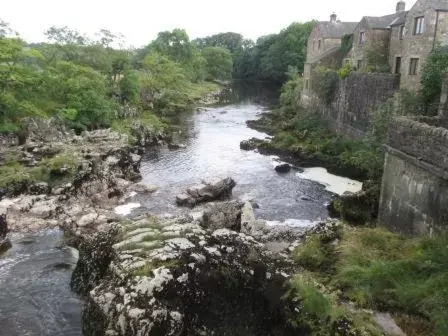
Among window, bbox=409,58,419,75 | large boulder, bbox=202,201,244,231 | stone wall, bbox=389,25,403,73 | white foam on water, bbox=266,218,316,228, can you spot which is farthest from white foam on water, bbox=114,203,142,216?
stone wall, bbox=389,25,403,73

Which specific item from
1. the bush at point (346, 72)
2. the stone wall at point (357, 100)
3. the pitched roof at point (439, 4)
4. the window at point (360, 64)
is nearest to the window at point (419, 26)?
the pitched roof at point (439, 4)

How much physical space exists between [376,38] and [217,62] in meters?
82.4

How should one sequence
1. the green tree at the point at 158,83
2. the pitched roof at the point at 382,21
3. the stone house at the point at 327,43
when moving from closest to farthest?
the pitched roof at the point at 382,21
the stone house at the point at 327,43
the green tree at the point at 158,83

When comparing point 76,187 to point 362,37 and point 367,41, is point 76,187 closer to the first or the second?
point 367,41

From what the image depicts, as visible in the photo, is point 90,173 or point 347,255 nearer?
point 347,255

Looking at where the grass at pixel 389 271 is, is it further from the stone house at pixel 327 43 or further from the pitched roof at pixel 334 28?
the pitched roof at pixel 334 28

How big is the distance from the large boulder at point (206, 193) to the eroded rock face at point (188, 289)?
43.0 ft

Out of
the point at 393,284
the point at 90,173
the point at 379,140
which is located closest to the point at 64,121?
the point at 90,173

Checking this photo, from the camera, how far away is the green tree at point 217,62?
394 feet

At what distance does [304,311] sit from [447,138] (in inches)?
310

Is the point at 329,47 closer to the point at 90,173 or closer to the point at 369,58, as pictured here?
the point at 369,58

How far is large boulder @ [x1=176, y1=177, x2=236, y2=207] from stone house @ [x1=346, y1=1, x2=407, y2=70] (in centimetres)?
2284

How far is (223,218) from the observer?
64.5ft

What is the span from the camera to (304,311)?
33.7ft
